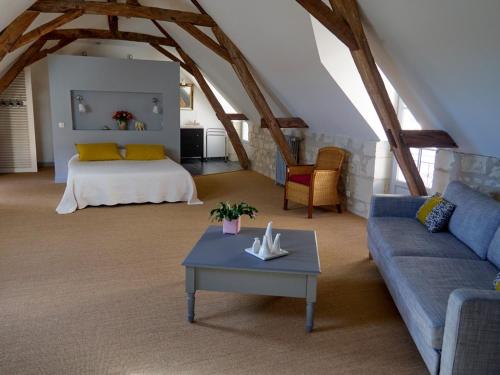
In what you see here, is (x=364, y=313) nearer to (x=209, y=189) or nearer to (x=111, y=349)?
(x=111, y=349)

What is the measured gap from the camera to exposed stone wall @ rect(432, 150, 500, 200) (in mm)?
3781

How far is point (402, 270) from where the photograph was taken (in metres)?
2.60

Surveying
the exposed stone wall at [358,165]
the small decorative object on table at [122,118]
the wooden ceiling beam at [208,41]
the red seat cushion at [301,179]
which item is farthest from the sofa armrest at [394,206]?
the small decorative object on table at [122,118]

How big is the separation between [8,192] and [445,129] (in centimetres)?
640

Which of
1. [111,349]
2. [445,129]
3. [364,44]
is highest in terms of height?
[364,44]

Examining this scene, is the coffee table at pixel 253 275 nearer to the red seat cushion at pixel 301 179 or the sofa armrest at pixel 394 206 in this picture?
the sofa armrest at pixel 394 206

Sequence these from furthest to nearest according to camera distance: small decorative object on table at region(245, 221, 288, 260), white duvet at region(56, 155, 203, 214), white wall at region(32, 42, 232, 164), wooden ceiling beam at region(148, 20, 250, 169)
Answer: white wall at region(32, 42, 232, 164) → wooden ceiling beam at region(148, 20, 250, 169) → white duvet at region(56, 155, 203, 214) → small decorative object on table at region(245, 221, 288, 260)

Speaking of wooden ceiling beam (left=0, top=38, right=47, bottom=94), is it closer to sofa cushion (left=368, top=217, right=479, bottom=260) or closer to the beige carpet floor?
the beige carpet floor

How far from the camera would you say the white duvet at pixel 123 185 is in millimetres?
5621

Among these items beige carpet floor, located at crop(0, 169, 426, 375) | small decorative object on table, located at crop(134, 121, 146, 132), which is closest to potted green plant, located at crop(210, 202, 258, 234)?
beige carpet floor, located at crop(0, 169, 426, 375)

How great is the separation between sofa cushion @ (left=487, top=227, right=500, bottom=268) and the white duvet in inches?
164

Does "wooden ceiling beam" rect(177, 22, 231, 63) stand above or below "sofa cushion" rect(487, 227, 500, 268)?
above

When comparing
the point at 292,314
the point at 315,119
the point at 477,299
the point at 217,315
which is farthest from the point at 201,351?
the point at 315,119

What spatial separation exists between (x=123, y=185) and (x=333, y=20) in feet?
12.2
